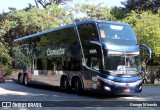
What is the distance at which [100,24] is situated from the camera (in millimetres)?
17719

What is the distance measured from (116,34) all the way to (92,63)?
189 centimetres

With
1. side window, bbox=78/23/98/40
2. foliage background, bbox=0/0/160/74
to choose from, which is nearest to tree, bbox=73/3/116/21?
foliage background, bbox=0/0/160/74

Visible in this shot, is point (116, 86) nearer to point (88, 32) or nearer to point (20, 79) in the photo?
point (88, 32)

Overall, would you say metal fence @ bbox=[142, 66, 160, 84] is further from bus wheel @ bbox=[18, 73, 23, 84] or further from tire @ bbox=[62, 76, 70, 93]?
tire @ bbox=[62, 76, 70, 93]

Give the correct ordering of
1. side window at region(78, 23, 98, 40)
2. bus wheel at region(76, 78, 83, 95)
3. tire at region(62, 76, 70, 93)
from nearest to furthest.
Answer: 1. side window at region(78, 23, 98, 40)
2. bus wheel at region(76, 78, 83, 95)
3. tire at region(62, 76, 70, 93)

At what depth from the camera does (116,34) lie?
58.1 feet

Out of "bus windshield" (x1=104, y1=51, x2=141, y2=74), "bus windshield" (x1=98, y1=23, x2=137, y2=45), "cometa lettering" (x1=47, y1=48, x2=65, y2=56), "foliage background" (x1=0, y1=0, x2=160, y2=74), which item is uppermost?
"foliage background" (x1=0, y1=0, x2=160, y2=74)

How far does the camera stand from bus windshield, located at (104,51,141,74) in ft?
55.3

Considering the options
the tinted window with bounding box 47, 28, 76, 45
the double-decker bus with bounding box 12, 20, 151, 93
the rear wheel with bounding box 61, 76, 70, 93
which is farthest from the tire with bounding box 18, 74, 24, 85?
the rear wheel with bounding box 61, 76, 70, 93

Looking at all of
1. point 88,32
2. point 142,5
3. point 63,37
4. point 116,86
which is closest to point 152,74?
point 63,37

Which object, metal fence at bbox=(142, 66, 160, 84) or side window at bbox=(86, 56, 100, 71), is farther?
metal fence at bbox=(142, 66, 160, 84)

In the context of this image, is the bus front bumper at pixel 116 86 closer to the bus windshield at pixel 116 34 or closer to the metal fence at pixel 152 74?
the bus windshield at pixel 116 34

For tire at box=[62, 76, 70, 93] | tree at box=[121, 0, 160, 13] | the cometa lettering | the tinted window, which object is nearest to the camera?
the tinted window

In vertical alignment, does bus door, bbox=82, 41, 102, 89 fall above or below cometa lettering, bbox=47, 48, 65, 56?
below
